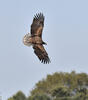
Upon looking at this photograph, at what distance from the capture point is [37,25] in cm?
3184

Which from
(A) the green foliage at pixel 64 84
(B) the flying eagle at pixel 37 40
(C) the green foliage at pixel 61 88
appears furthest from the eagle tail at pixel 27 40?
(A) the green foliage at pixel 64 84

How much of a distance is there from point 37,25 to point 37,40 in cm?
112

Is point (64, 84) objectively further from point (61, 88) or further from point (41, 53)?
point (41, 53)

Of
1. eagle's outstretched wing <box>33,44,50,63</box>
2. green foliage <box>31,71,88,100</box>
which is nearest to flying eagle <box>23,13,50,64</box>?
eagle's outstretched wing <box>33,44,50,63</box>

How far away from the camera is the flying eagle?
30.9 metres

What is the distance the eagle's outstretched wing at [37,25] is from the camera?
31.2m

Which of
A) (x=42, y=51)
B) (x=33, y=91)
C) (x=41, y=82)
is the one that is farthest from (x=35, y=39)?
(x=41, y=82)

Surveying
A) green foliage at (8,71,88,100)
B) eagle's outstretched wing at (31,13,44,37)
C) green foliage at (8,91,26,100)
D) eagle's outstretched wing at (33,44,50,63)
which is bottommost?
eagle's outstretched wing at (33,44,50,63)

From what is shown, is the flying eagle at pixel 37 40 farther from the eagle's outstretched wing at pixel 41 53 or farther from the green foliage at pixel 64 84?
the green foliage at pixel 64 84

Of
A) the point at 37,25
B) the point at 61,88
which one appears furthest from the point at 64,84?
the point at 37,25

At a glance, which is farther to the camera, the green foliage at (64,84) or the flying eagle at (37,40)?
the green foliage at (64,84)

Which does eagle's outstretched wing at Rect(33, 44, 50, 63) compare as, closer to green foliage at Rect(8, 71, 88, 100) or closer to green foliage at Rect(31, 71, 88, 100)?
green foliage at Rect(8, 71, 88, 100)

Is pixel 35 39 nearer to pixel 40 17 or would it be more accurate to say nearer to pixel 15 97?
pixel 40 17

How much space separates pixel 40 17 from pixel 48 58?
1.74 metres
